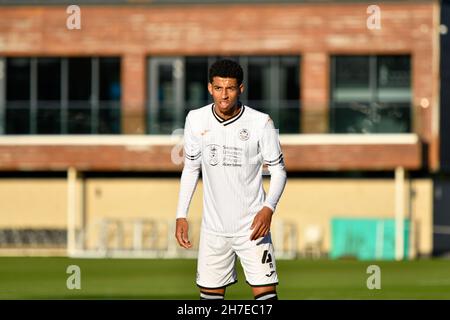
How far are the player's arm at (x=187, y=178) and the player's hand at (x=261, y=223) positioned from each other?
0.53 m

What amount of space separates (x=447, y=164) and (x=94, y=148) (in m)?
15.7

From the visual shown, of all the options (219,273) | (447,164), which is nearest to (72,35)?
(447,164)

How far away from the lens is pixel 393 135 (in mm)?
52375

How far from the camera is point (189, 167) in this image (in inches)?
447

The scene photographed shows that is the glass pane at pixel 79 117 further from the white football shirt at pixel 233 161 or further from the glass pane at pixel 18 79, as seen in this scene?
the white football shirt at pixel 233 161

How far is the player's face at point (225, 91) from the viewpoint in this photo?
10.9 m

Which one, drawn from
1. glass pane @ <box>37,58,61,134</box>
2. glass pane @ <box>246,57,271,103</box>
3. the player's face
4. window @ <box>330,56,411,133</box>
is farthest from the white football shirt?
glass pane @ <box>246,57,271,103</box>

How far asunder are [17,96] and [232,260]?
4452 centimetres

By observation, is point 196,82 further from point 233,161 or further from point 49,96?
point 233,161

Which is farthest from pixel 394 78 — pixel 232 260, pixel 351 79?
pixel 232 260

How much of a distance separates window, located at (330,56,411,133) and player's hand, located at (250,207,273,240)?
136ft

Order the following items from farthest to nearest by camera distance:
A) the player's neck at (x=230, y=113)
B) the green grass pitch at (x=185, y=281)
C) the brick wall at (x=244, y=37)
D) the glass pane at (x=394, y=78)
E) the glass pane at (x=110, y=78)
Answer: the glass pane at (x=110, y=78) → the glass pane at (x=394, y=78) → the brick wall at (x=244, y=37) → the green grass pitch at (x=185, y=281) → the player's neck at (x=230, y=113)

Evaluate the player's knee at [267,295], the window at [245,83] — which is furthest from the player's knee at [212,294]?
the window at [245,83]
